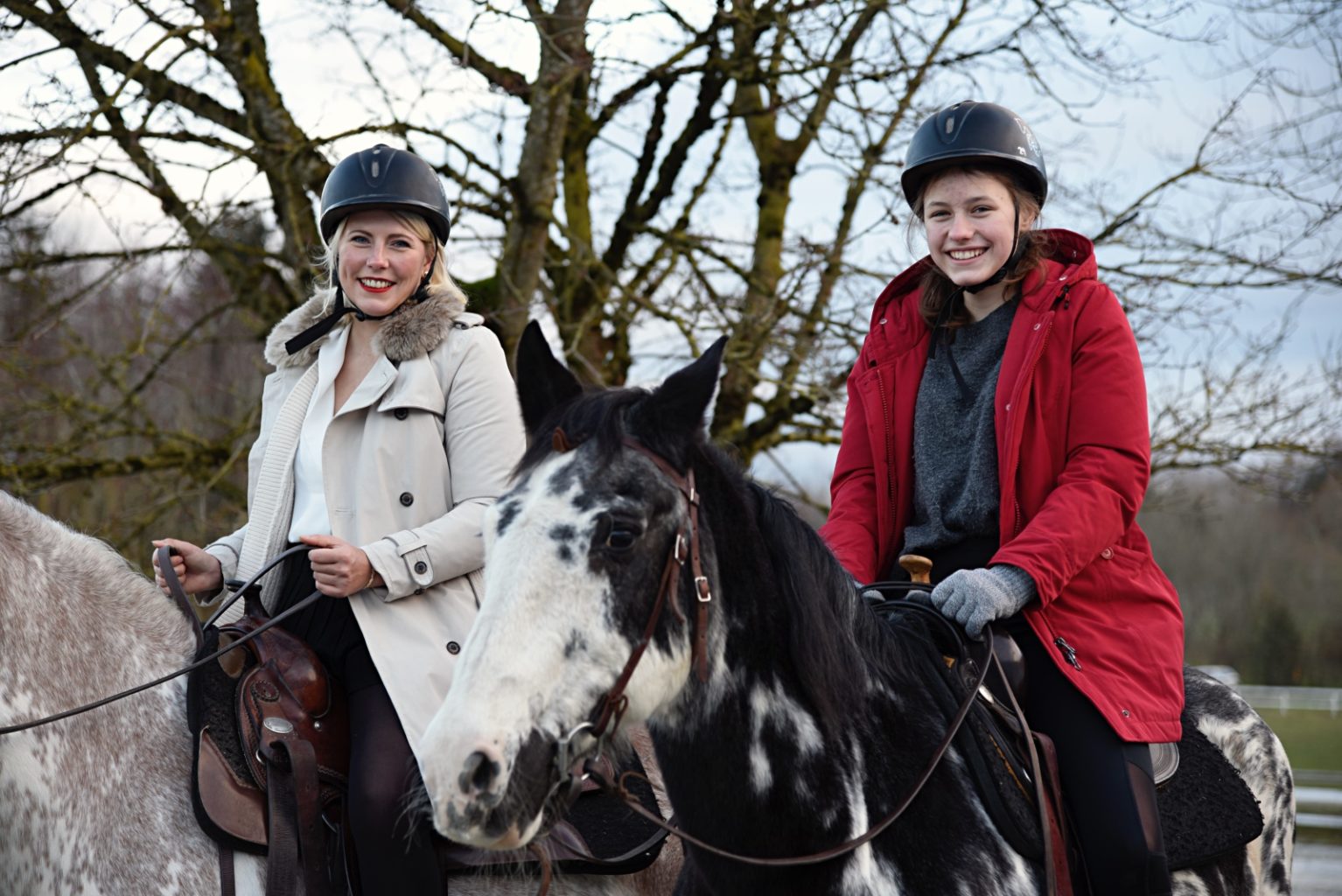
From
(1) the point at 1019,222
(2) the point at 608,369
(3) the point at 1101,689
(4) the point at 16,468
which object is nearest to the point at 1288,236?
(2) the point at 608,369

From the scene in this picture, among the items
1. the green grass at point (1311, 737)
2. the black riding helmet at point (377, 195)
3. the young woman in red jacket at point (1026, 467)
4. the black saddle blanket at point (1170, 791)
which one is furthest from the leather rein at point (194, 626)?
the green grass at point (1311, 737)

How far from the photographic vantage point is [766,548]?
2.52 meters

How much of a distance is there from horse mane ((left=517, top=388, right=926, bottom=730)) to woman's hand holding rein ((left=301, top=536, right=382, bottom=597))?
97 centimetres

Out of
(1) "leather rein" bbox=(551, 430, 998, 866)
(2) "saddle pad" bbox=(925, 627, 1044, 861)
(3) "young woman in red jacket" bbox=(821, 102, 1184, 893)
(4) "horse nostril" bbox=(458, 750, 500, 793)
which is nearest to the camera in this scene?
(4) "horse nostril" bbox=(458, 750, 500, 793)

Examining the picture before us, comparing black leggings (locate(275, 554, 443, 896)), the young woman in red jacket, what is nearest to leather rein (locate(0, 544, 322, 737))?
black leggings (locate(275, 554, 443, 896))

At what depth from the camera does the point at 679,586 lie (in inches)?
90.3

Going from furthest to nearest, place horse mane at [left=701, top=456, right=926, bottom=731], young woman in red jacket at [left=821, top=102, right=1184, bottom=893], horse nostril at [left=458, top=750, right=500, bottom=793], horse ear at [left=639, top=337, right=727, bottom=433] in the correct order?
1. young woman in red jacket at [left=821, top=102, right=1184, bottom=893]
2. horse mane at [left=701, top=456, right=926, bottom=731]
3. horse ear at [left=639, top=337, right=727, bottom=433]
4. horse nostril at [left=458, top=750, right=500, bottom=793]

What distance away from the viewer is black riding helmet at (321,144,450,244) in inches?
140

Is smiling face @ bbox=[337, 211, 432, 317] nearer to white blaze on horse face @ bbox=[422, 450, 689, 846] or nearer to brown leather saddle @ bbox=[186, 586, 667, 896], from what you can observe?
brown leather saddle @ bbox=[186, 586, 667, 896]

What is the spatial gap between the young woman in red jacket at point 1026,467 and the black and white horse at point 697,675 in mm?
314

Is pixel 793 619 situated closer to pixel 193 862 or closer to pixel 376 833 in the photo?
pixel 376 833

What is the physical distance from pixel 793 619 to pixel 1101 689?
85cm

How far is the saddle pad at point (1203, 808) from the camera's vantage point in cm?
291

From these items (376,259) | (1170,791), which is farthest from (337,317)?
(1170,791)
